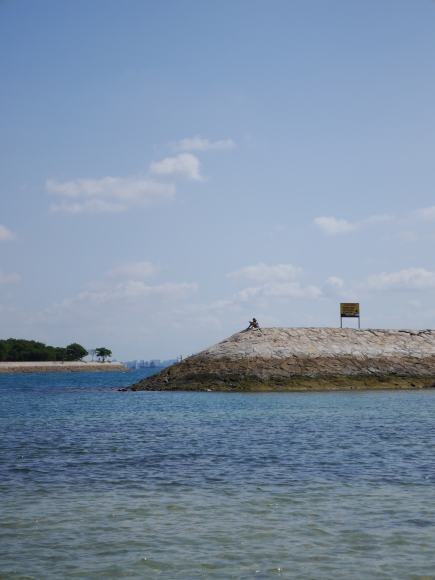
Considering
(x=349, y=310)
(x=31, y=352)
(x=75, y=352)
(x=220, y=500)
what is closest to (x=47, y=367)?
(x=31, y=352)

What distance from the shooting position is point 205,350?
51.9 m

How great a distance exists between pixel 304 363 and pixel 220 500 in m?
36.3

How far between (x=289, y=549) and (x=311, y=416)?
19.8 m

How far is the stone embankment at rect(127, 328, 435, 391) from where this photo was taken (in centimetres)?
4728

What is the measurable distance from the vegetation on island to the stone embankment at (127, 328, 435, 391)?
4902 inches

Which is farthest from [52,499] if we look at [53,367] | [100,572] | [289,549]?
[53,367]

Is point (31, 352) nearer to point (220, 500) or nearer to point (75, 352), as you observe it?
point (75, 352)

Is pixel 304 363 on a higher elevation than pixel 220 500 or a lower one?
higher

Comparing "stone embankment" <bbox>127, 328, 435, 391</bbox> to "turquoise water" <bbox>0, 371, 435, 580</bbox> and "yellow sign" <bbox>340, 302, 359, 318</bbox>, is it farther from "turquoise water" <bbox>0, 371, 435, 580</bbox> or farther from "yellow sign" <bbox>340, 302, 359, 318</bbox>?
"turquoise water" <bbox>0, 371, 435, 580</bbox>

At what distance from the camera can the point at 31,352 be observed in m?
171

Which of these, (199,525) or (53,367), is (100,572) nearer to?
(199,525)

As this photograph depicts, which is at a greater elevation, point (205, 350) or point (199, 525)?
point (205, 350)

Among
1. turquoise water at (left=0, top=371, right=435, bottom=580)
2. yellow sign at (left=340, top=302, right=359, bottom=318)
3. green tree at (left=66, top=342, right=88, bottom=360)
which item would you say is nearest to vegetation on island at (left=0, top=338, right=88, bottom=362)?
green tree at (left=66, top=342, right=88, bottom=360)

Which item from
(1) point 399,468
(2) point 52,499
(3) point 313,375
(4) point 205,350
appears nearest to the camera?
(2) point 52,499
